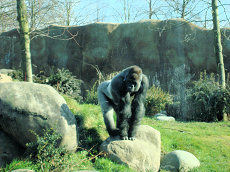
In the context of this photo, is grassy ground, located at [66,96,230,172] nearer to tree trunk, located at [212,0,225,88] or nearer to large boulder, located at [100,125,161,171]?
large boulder, located at [100,125,161,171]

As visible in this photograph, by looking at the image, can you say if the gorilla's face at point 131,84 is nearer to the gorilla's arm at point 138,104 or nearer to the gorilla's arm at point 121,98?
the gorilla's arm at point 121,98

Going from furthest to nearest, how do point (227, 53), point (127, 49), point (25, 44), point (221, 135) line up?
point (127, 49), point (227, 53), point (221, 135), point (25, 44)

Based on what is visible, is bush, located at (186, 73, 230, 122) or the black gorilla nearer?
the black gorilla

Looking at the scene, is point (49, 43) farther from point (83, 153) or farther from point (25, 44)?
point (83, 153)

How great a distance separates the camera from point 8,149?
413 centimetres

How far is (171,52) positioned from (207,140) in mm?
7708

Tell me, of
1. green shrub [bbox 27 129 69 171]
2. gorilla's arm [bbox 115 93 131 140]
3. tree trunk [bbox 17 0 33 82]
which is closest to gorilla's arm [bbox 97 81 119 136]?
gorilla's arm [bbox 115 93 131 140]

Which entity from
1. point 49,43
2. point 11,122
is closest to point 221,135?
point 11,122

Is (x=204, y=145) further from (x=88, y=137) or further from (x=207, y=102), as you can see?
(x=207, y=102)

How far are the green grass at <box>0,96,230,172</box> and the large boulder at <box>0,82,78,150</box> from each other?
424 mm

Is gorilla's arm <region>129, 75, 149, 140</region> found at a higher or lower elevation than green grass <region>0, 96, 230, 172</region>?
higher

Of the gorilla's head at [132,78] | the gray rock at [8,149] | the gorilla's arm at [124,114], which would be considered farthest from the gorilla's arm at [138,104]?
the gray rock at [8,149]

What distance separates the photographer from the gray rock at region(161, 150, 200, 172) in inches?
184

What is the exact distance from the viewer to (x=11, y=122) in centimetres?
403
